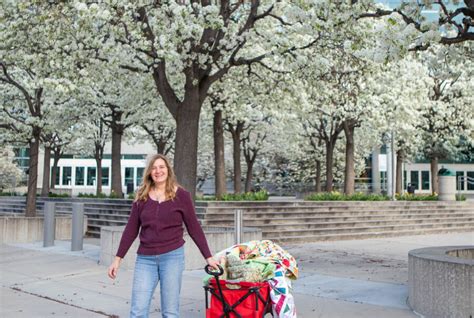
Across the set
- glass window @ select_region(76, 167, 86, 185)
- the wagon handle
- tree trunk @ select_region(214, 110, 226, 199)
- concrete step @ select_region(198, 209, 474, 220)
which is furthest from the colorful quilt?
glass window @ select_region(76, 167, 86, 185)

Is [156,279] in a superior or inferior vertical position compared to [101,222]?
superior

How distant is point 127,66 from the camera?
40.8 feet

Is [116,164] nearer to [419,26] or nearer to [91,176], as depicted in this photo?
[419,26]

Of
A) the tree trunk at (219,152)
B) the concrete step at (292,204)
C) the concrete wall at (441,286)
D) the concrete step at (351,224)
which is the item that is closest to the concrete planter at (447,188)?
the concrete step at (351,224)

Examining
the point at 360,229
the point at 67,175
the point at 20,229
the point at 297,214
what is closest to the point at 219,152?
the point at 297,214

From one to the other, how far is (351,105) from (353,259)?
11.7m

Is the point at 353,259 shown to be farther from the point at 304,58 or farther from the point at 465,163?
the point at 465,163

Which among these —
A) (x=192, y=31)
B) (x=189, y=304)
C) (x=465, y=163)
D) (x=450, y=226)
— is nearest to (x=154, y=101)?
(x=192, y=31)

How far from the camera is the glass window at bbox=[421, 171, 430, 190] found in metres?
57.7

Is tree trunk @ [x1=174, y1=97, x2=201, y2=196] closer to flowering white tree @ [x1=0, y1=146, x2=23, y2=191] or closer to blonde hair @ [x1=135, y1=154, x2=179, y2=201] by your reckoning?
blonde hair @ [x1=135, y1=154, x2=179, y2=201]

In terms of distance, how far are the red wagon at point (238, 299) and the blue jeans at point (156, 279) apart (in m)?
0.31

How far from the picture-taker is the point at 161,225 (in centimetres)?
458

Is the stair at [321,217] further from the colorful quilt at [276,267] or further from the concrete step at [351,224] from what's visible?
the colorful quilt at [276,267]

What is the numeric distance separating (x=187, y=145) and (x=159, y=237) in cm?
748
